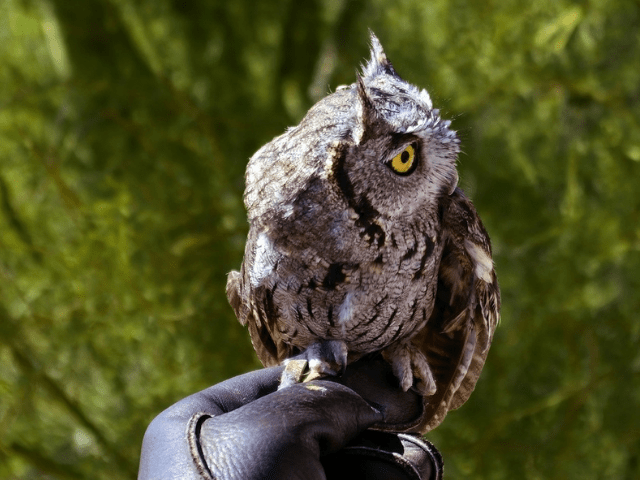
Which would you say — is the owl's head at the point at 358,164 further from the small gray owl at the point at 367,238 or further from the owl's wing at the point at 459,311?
the owl's wing at the point at 459,311

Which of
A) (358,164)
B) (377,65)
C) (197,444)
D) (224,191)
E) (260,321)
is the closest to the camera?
(197,444)

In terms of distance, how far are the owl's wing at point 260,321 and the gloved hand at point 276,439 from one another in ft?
0.38

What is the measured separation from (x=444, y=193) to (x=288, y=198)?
285 millimetres

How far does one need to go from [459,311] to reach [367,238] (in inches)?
13.9

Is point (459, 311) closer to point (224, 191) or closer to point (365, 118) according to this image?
point (365, 118)

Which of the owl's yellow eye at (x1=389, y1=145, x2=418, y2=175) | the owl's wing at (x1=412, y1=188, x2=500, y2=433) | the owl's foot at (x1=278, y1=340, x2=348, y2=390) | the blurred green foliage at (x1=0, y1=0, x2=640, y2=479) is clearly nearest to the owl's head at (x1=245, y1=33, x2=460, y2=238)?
the owl's yellow eye at (x1=389, y1=145, x2=418, y2=175)

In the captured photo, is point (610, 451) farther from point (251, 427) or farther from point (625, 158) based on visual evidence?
point (251, 427)

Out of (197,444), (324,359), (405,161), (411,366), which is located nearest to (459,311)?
(411,366)

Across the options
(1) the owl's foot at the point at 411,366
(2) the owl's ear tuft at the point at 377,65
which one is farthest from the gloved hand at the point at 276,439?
(2) the owl's ear tuft at the point at 377,65

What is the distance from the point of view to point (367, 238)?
1064 mm

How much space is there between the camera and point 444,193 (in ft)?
3.68

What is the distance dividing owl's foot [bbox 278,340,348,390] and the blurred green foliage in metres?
1.62

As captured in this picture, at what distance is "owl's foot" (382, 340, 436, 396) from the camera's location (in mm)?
1286

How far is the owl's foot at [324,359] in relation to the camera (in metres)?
1.16
